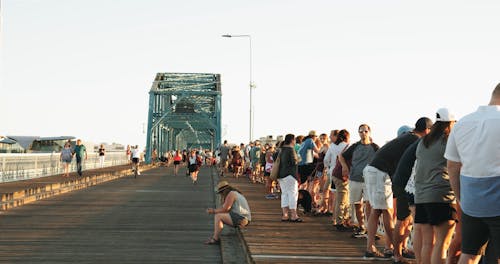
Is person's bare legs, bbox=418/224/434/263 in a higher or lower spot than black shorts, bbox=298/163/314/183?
lower

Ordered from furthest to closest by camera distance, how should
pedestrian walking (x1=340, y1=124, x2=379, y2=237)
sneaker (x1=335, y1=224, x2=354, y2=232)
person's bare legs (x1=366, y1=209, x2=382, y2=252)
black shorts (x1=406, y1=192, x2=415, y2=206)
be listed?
sneaker (x1=335, y1=224, x2=354, y2=232) < pedestrian walking (x1=340, y1=124, x2=379, y2=237) < person's bare legs (x1=366, y1=209, x2=382, y2=252) < black shorts (x1=406, y1=192, x2=415, y2=206)

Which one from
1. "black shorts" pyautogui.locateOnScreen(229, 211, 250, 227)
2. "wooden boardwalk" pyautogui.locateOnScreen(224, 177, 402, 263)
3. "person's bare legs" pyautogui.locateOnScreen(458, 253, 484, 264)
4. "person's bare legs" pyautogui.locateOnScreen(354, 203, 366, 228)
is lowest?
"wooden boardwalk" pyautogui.locateOnScreen(224, 177, 402, 263)

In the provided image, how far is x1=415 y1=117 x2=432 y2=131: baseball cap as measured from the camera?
789 centimetres

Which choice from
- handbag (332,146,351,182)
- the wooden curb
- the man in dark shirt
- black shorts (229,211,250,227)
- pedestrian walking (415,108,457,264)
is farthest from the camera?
the wooden curb

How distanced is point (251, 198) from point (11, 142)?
6246 cm

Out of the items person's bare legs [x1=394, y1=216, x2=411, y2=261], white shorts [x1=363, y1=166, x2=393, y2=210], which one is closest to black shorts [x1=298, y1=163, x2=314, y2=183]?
white shorts [x1=363, y1=166, x2=393, y2=210]

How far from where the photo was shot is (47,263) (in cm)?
895

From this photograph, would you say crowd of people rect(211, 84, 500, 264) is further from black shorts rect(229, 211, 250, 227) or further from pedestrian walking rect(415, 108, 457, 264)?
black shorts rect(229, 211, 250, 227)

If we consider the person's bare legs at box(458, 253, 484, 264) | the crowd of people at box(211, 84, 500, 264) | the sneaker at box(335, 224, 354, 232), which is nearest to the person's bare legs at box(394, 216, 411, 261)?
the crowd of people at box(211, 84, 500, 264)

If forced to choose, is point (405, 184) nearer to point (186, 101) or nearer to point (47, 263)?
point (47, 263)

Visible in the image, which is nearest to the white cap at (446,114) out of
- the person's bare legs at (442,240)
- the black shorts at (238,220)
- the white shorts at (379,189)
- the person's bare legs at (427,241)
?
the person's bare legs at (442,240)

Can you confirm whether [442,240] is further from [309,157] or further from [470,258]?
[309,157]

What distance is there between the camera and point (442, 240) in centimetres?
646

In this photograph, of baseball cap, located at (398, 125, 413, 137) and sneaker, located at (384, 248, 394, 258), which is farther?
sneaker, located at (384, 248, 394, 258)
